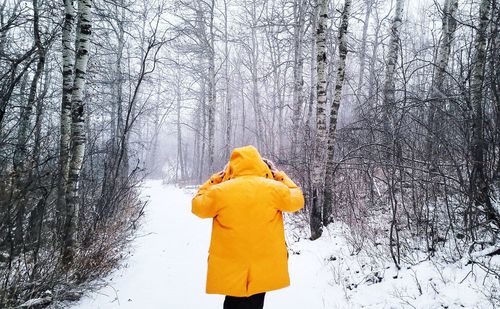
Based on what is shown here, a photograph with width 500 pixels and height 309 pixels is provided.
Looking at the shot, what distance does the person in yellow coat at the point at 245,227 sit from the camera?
257cm

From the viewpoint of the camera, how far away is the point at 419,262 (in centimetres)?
412

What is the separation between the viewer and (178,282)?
16.5 feet

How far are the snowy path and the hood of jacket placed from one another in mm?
2271

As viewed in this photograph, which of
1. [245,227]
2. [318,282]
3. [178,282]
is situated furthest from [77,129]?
[318,282]

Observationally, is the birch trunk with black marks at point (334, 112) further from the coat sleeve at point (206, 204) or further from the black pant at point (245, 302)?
the coat sleeve at point (206, 204)

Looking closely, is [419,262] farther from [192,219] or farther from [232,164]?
[192,219]

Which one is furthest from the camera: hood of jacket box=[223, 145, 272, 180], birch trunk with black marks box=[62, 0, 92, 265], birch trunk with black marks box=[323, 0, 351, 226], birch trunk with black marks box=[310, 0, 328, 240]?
birch trunk with black marks box=[323, 0, 351, 226]

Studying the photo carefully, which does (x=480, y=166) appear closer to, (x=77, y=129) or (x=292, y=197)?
(x=292, y=197)

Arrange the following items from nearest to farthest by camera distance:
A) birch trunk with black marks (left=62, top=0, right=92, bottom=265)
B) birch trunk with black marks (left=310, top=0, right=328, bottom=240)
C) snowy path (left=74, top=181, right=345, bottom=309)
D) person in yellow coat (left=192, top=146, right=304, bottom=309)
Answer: person in yellow coat (left=192, top=146, right=304, bottom=309)
snowy path (left=74, top=181, right=345, bottom=309)
birch trunk with black marks (left=62, top=0, right=92, bottom=265)
birch trunk with black marks (left=310, top=0, right=328, bottom=240)

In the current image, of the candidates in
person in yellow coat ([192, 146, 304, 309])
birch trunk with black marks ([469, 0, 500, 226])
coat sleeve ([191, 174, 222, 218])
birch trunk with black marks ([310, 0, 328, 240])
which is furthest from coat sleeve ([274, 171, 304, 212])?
birch trunk with black marks ([310, 0, 328, 240])

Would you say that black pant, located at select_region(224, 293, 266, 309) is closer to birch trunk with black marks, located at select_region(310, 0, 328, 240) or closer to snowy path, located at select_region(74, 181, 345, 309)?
snowy path, located at select_region(74, 181, 345, 309)

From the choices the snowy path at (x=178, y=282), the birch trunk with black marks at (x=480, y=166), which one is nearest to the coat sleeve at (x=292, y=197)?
the snowy path at (x=178, y=282)

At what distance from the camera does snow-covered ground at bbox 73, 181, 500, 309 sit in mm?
3428

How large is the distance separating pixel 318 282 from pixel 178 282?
205cm
